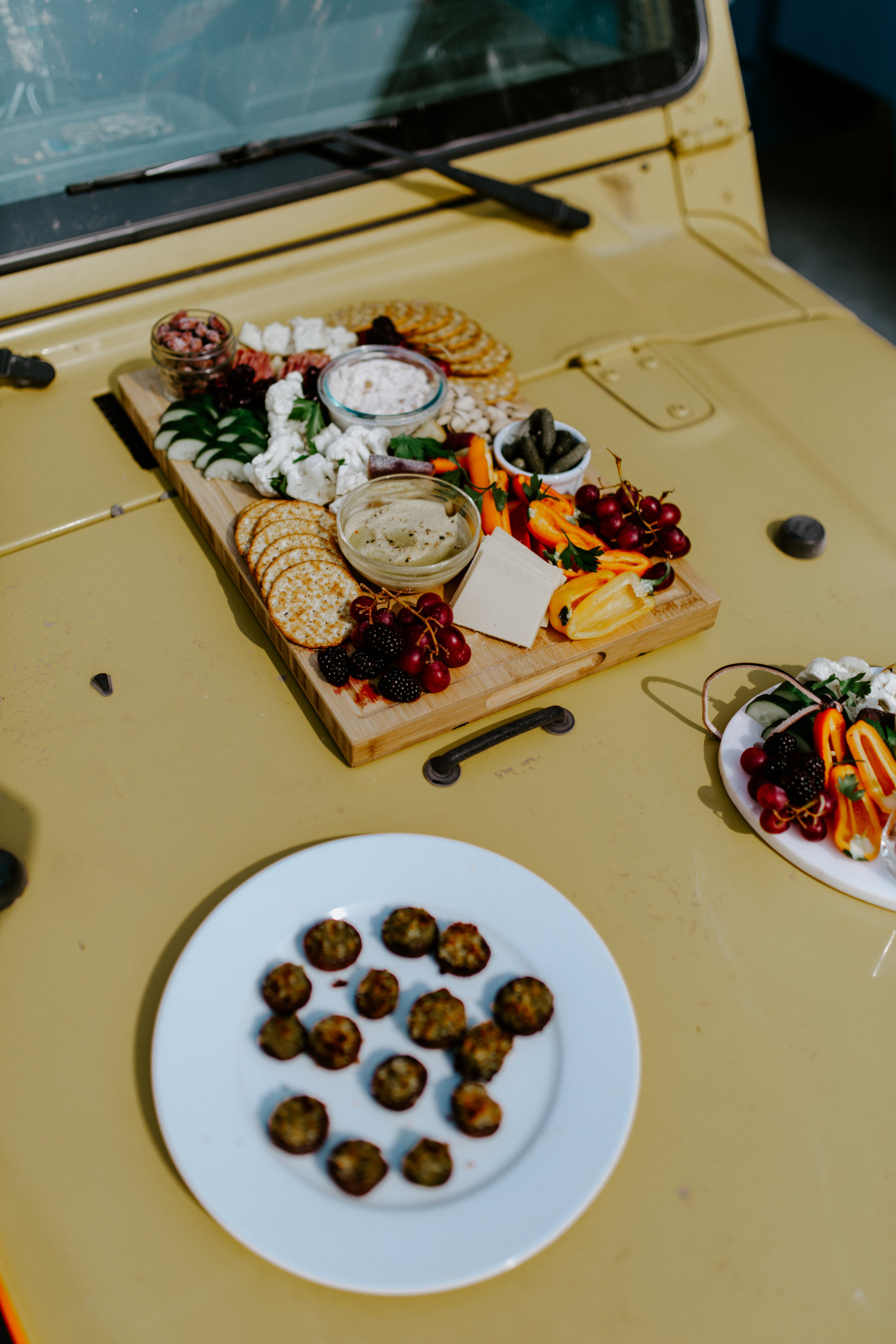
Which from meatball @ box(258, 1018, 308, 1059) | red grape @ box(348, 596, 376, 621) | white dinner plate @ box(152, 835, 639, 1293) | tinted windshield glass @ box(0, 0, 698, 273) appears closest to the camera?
white dinner plate @ box(152, 835, 639, 1293)

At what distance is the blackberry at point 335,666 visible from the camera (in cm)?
119

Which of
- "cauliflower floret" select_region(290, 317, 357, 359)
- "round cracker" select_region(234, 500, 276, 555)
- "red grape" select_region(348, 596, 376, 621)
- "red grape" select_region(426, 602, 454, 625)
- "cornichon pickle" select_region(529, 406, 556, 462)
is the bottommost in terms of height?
"red grape" select_region(426, 602, 454, 625)

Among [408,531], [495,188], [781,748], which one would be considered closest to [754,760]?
[781,748]

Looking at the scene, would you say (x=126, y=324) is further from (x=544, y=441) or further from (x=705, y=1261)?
(x=705, y=1261)

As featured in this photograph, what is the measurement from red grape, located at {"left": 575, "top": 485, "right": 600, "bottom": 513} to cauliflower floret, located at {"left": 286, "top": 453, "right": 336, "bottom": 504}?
0.37 metres

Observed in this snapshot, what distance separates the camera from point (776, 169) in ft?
13.2

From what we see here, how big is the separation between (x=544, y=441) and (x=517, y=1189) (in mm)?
1014

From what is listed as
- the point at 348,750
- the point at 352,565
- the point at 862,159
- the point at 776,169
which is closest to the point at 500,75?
the point at 352,565

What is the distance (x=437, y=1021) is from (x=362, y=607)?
0.54 meters

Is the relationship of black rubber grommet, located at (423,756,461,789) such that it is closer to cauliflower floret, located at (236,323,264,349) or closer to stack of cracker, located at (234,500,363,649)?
stack of cracker, located at (234,500,363,649)

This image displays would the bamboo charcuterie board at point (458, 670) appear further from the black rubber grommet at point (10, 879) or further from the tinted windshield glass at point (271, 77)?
the tinted windshield glass at point (271, 77)

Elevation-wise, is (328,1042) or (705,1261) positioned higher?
(328,1042)

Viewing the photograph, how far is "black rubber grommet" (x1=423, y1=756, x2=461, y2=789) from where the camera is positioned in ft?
3.81

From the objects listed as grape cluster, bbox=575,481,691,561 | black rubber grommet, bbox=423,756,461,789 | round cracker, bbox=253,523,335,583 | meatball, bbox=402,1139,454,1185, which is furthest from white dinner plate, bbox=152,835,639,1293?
grape cluster, bbox=575,481,691,561
